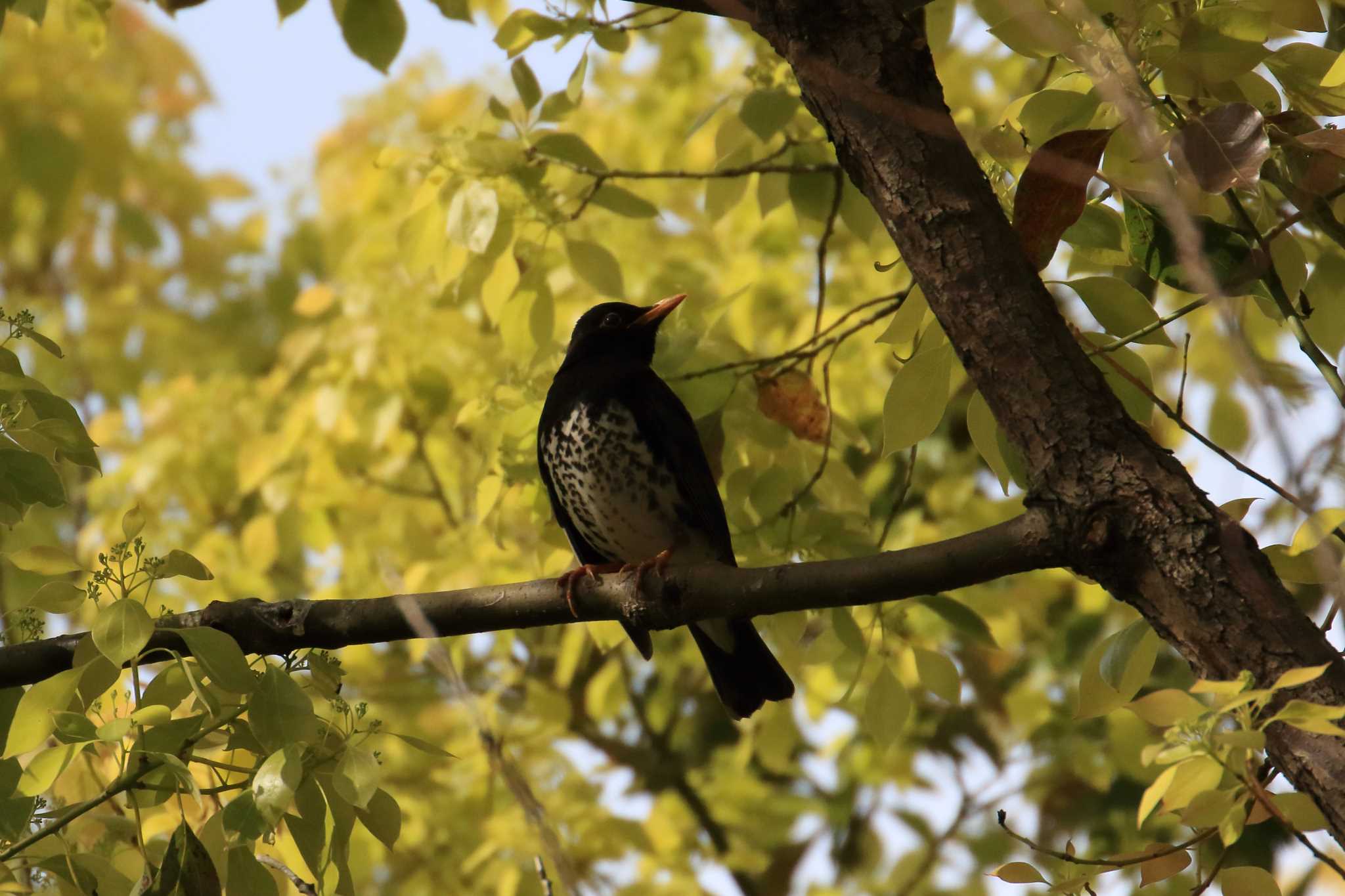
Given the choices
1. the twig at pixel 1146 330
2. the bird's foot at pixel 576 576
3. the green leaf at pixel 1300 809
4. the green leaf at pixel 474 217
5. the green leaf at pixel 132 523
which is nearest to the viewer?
the green leaf at pixel 1300 809

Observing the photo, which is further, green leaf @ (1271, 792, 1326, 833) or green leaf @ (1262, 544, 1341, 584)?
green leaf @ (1262, 544, 1341, 584)

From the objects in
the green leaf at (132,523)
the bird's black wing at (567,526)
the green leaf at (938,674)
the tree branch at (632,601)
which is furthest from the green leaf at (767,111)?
the green leaf at (132,523)

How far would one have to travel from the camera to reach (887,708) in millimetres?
3230

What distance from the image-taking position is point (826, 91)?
Answer: 2.48m

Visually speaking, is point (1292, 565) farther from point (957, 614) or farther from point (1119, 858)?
point (957, 614)

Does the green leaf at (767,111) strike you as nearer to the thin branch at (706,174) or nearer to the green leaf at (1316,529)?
the thin branch at (706,174)

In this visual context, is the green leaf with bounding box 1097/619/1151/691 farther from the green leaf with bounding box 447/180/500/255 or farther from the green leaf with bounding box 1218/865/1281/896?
the green leaf with bounding box 447/180/500/255

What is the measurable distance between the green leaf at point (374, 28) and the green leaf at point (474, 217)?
1.56ft

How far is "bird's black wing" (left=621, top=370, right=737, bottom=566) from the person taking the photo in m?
4.27

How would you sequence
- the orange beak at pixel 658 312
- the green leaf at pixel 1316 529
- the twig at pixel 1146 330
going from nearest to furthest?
the green leaf at pixel 1316 529
the twig at pixel 1146 330
the orange beak at pixel 658 312

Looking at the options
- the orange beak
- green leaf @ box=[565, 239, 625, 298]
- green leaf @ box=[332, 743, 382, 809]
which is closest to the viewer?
green leaf @ box=[332, 743, 382, 809]

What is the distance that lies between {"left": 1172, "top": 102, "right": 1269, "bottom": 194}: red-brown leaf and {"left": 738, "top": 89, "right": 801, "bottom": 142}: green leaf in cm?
144

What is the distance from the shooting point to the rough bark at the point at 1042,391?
1992mm

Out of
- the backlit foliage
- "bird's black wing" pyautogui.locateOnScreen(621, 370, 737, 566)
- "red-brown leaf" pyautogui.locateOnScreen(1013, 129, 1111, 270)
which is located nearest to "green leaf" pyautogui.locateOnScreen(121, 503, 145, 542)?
the backlit foliage
